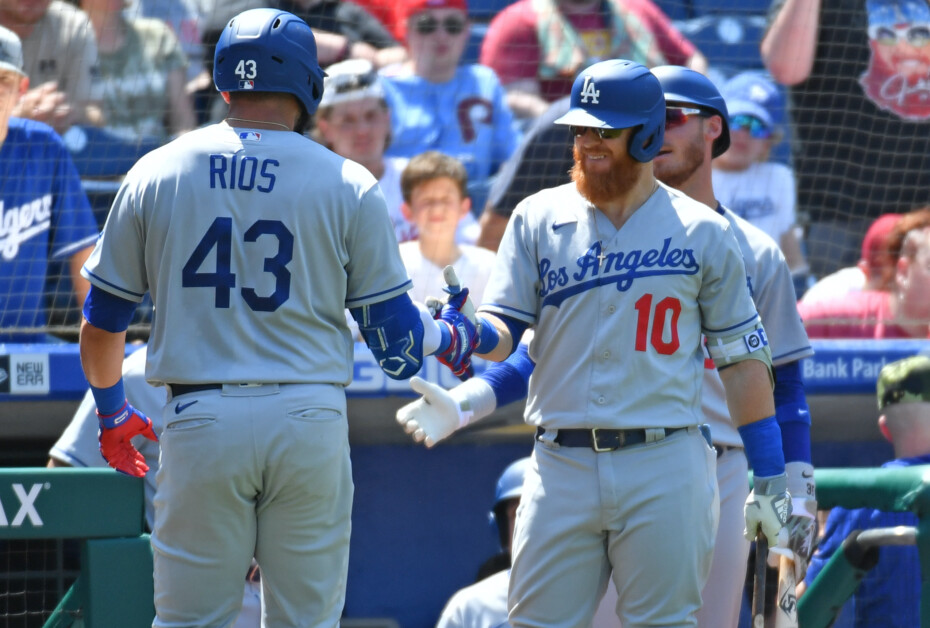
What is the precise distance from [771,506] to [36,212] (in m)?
2.97

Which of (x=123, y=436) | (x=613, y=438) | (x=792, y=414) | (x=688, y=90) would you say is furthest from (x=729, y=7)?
(x=123, y=436)

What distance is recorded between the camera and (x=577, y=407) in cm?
249

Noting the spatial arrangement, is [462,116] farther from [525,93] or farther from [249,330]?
[249,330]

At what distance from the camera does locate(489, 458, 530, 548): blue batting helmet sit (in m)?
4.06

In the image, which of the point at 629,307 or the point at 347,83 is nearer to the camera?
the point at 629,307

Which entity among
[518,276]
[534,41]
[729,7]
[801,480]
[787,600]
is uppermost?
[729,7]

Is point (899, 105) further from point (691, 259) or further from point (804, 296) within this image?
point (691, 259)

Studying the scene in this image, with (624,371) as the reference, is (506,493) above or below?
below

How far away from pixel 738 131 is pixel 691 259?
3.47m

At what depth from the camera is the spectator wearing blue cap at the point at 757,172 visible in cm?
566

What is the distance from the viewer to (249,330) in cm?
229

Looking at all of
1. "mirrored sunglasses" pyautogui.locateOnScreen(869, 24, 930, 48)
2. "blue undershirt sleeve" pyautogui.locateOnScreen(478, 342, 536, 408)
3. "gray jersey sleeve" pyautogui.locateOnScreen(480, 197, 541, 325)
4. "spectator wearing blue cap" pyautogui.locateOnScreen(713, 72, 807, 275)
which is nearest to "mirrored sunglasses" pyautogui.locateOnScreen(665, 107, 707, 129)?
"gray jersey sleeve" pyautogui.locateOnScreen(480, 197, 541, 325)

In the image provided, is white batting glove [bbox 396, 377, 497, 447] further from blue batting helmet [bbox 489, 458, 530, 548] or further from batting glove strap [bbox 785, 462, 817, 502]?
blue batting helmet [bbox 489, 458, 530, 548]

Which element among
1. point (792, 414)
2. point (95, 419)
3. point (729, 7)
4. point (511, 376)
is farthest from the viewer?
point (729, 7)
